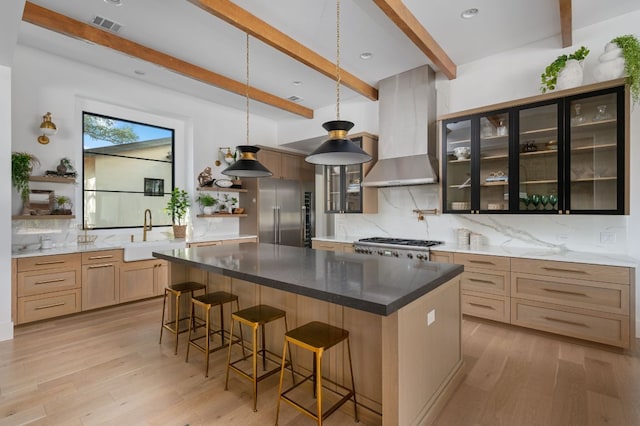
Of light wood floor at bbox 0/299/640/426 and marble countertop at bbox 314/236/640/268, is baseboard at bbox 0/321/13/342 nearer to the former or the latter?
→ light wood floor at bbox 0/299/640/426

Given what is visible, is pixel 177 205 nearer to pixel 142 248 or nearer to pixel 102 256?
pixel 142 248

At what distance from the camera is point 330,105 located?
17.9 feet

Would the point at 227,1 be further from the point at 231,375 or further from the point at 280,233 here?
the point at 280,233

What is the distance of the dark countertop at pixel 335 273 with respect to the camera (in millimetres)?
1545

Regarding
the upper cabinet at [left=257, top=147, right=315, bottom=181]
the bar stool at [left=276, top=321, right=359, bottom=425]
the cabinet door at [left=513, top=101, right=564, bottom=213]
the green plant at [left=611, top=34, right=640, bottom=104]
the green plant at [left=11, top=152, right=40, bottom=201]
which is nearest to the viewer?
the bar stool at [left=276, top=321, right=359, bottom=425]

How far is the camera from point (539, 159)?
334 cm

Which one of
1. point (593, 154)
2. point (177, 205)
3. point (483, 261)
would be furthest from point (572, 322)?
point (177, 205)

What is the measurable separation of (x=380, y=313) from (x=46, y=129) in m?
4.39

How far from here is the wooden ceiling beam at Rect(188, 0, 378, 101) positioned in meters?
2.60

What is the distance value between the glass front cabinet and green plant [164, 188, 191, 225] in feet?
12.6

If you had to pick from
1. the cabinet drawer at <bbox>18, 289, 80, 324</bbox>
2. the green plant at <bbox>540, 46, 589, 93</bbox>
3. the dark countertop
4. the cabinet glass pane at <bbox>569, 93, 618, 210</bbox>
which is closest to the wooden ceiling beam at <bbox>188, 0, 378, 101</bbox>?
the dark countertop

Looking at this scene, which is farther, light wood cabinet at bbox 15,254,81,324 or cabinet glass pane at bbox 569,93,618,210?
light wood cabinet at bbox 15,254,81,324

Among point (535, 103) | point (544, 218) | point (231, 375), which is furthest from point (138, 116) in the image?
point (544, 218)

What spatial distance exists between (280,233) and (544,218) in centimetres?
402
